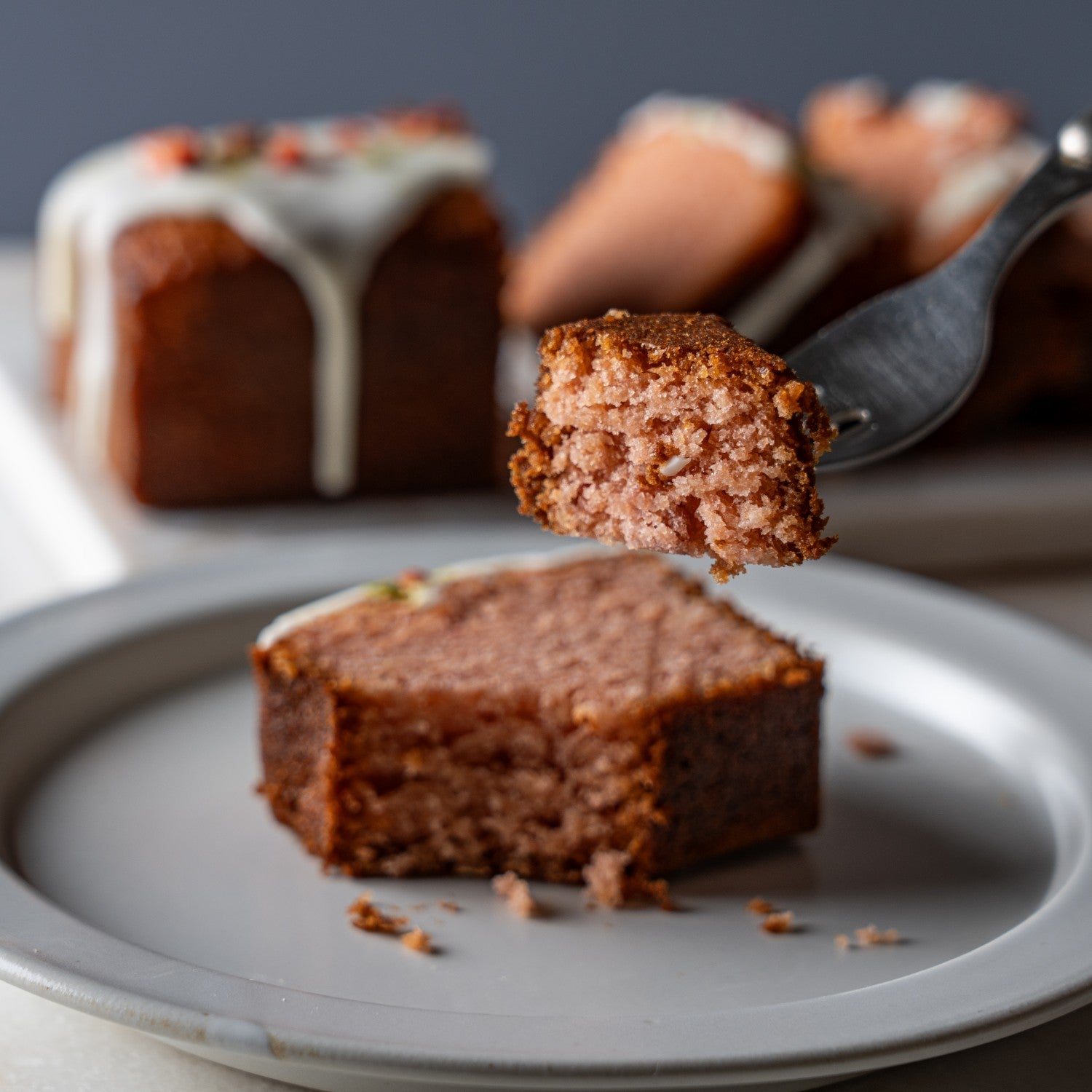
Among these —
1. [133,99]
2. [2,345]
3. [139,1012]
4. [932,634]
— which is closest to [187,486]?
[2,345]

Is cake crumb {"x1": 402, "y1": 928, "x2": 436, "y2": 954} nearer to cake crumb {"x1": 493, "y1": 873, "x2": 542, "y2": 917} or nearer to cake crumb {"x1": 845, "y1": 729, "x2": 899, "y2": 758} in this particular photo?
cake crumb {"x1": 493, "y1": 873, "x2": 542, "y2": 917}

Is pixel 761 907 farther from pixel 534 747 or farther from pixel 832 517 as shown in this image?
pixel 832 517

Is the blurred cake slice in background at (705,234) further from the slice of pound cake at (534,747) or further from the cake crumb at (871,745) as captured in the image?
the slice of pound cake at (534,747)

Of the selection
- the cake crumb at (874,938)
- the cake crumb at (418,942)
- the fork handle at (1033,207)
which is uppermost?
the fork handle at (1033,207)

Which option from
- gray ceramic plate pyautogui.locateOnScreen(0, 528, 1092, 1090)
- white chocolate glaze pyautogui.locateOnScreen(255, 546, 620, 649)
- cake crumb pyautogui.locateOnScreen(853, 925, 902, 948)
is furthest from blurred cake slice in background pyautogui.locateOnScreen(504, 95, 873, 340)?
cake crumb pyautogui.locateOnScreen(853, 925, 902, 948)

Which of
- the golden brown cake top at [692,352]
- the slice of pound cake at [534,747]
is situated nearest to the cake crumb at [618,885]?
the slice of pound cake at [534,747]

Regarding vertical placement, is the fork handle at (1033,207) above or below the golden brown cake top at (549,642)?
above
